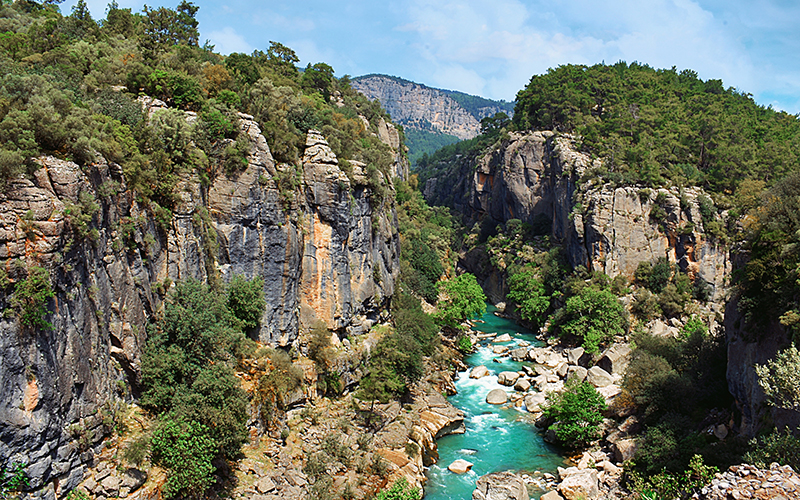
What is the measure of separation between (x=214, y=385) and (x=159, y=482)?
13.0 feet

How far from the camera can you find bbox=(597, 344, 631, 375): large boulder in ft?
125

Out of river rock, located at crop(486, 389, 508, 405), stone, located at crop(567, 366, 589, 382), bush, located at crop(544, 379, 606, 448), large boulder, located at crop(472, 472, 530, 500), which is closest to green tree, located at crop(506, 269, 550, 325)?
stone, located at crop(567, 366, 589, 382)

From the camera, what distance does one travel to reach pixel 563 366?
133 ft

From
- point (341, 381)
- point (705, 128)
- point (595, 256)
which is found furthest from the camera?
point (705, 128)

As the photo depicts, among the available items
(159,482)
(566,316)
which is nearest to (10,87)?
(159,482)

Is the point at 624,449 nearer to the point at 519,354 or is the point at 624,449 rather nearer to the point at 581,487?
the point at 581,487

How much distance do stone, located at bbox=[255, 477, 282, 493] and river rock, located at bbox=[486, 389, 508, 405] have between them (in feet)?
62.0

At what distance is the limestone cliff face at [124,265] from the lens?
14.2 meters

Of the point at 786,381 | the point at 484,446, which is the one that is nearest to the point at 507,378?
the point at 484,446

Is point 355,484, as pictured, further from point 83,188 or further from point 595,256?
point 595,256

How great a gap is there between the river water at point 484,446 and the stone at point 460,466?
0.22m

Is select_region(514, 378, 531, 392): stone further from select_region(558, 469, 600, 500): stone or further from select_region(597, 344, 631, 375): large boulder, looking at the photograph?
select_region(558, 469, 600, 500): stone

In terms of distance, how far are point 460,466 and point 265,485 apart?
10928 millimetres

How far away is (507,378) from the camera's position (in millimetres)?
38406
